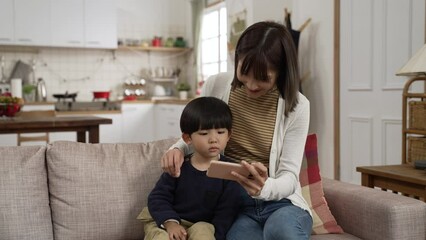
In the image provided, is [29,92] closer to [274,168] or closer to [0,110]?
[0,110]

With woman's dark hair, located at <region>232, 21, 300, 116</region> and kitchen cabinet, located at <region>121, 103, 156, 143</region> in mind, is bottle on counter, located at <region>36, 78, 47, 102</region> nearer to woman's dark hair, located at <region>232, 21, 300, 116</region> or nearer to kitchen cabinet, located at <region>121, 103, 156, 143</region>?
kitchen cabinet, located at <region>121, 103, 156, 143</region>

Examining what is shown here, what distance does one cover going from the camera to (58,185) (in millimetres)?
1896

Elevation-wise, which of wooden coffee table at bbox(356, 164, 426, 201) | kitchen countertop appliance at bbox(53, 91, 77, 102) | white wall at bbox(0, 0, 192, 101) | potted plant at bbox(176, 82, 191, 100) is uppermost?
white wall at bbox(0, 0, 192, 101)

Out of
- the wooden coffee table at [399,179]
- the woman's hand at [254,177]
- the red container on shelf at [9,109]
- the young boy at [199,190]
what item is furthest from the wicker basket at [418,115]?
the red container on shelf at [9,109]

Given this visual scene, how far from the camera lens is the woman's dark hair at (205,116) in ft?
5.55

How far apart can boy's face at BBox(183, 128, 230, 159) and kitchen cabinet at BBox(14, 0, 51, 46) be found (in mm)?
5089

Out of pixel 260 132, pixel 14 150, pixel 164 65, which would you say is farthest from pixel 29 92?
pixel 260 132

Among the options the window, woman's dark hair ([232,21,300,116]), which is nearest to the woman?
woman's dark hair ([232,21,300,116])

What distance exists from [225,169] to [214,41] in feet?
17.9

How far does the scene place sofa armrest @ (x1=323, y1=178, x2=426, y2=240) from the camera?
1.72 meters

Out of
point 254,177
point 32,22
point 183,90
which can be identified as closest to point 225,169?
point 254,177

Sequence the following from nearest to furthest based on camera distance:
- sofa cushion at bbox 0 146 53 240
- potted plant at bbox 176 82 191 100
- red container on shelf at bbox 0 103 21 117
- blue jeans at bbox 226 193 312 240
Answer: blue jeans at bbox 226 193 312 240
sofa cushion at bbox 0 146 53 240
red container on shelf at bbox 0 103 21 117
potted plant at bbox 176 82 191 100

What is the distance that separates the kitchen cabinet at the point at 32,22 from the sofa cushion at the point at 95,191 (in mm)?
4662

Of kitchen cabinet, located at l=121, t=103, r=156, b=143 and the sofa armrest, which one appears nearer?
the sofa armrest
